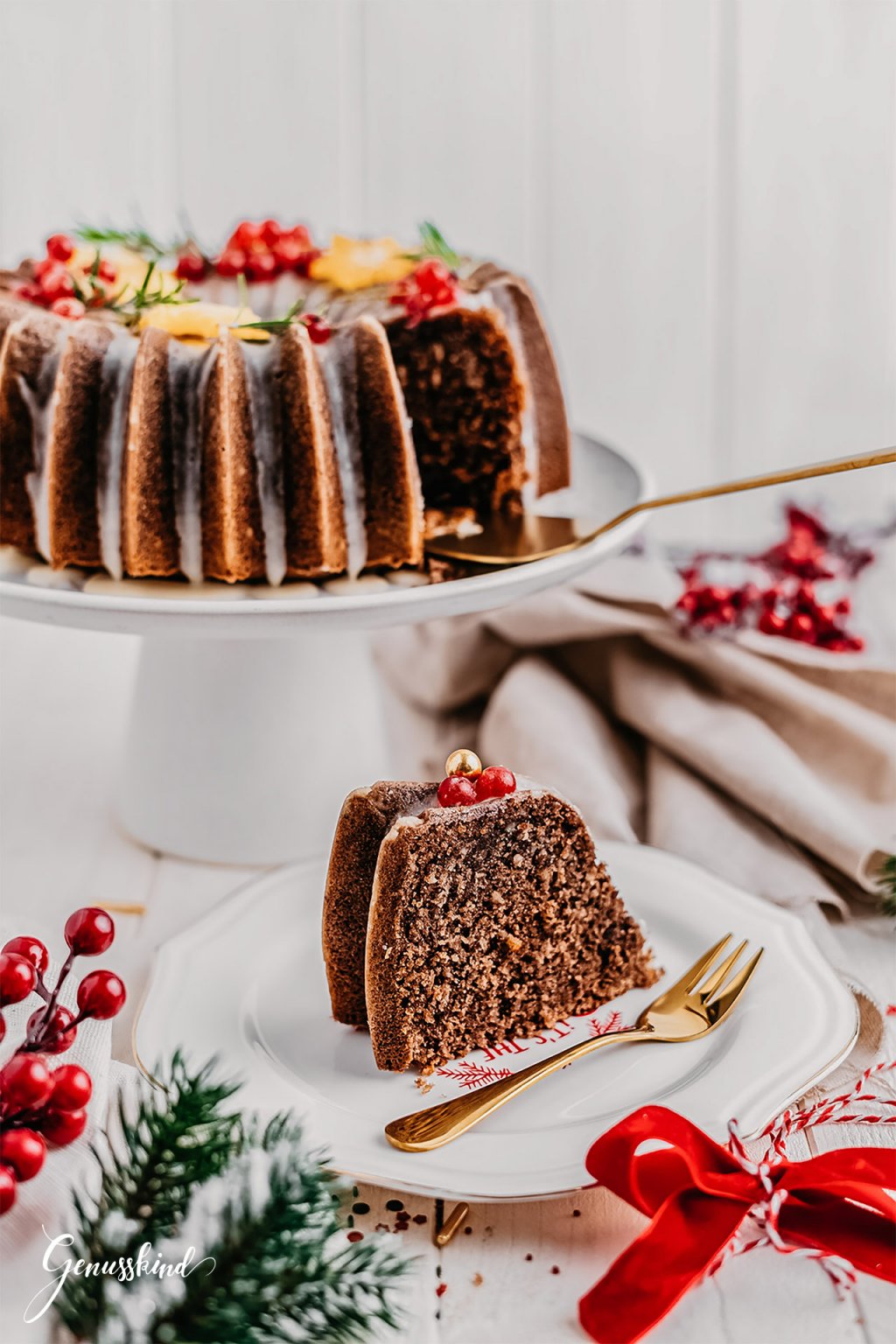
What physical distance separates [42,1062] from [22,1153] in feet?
0.24

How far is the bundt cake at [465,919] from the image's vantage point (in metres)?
1.43

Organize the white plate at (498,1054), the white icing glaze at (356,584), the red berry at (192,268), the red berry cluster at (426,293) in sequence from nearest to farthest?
1. the white plate at (498,1054)
2. the white icing glaze at (356,584)
3. the red berry cluster at (426,293)
4. the red berry at (192,268)

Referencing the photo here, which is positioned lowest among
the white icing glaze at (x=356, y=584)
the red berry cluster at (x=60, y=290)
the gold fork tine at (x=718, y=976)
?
the gold fork tine at (x=718, y=976)

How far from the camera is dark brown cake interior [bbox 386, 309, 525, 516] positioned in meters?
2.08

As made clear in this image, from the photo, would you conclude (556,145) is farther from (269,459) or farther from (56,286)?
(269,459)

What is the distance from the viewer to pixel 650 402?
3660 millimetres

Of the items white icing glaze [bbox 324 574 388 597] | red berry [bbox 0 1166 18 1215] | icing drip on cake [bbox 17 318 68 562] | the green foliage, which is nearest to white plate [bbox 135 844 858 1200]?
the green foliage

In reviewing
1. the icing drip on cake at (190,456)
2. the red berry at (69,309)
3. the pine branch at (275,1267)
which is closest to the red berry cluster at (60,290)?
the red berry at (69,309)

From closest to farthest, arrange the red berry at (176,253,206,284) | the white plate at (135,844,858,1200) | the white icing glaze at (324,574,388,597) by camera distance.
Answer: 1. the white plate at (135,844,858,1200)
2. the white icing glaze at (324,574,388,597)
3. the red berry at (176,253,206,284)

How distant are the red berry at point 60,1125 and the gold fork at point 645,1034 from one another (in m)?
0.27

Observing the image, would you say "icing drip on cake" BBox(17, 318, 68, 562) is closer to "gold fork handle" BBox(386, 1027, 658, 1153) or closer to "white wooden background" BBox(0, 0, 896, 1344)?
"gold fork handle" BBox(386, 1027, 658, 1153)

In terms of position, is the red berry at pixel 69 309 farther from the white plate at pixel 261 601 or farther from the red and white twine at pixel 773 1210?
the red and white twine at pixel 773 1210

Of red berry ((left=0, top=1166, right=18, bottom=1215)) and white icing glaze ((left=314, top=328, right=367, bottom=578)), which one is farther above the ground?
white icing glaze ((left=314, top=328, right=367, bottom=578))

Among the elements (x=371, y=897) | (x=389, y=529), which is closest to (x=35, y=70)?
(x=389, y=529)
